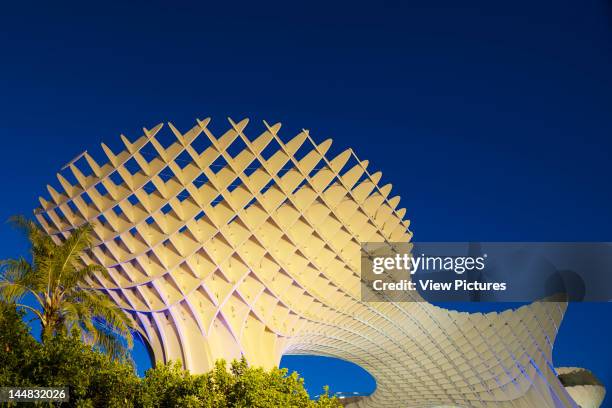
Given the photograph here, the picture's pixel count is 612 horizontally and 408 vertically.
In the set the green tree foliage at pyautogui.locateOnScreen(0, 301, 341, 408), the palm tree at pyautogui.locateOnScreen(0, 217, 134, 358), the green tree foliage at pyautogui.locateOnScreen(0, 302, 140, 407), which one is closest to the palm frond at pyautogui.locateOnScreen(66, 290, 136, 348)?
the palm tree at pyautogui.locateOnScreen(0, 217, 134, 358)

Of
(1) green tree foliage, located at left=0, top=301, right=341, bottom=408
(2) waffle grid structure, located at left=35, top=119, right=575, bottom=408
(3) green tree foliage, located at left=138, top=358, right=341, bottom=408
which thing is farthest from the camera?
(2) waffle grid structure, located at left=35, top=119, right=575, bottom=408

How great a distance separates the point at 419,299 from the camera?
1973 inches

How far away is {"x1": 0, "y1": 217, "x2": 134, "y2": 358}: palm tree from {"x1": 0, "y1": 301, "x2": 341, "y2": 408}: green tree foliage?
4.26m

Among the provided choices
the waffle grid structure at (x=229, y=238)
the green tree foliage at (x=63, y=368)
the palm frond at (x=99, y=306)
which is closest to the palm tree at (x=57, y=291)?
the palm frond at (x=99, y=306)

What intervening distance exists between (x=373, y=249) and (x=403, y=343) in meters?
18.9

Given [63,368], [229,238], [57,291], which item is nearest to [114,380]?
[63,368]

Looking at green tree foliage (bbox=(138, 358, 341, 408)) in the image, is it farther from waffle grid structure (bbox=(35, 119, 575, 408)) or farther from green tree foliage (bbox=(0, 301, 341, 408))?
waffle grid structure (bbox=(35, 119, 575, 408))

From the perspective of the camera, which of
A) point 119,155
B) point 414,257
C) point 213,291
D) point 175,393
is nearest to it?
point 175,393

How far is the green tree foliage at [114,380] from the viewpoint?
15430 millimetres

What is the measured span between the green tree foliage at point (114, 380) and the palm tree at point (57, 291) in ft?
14.0

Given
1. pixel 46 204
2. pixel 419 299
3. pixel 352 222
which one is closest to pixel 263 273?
pixel 352 222

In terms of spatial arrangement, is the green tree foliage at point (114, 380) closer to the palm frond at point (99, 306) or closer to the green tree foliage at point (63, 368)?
the green tree foliage at point (63, 368)

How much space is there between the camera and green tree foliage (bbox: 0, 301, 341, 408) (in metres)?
15.4

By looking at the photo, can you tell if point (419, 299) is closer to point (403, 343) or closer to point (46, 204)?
point (403, 343)
